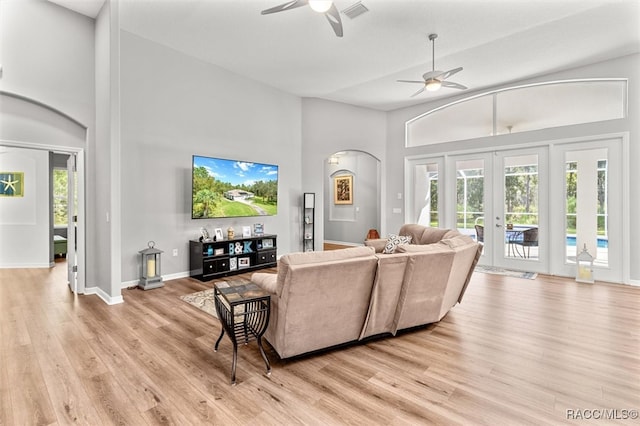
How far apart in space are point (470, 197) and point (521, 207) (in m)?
0.92

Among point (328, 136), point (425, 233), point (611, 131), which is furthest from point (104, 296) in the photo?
point (611, 131)

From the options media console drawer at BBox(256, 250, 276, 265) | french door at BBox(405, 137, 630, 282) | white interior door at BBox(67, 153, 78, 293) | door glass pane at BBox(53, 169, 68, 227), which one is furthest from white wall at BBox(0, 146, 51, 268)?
french door at BBox(405, 137, 630, 282)

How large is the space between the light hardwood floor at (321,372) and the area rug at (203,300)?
109 mm

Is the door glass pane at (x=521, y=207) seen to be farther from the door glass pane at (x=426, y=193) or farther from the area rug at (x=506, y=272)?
the door glass pane at (x=426, y=193)

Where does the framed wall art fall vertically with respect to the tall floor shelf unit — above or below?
above

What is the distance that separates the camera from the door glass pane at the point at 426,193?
23.2ft

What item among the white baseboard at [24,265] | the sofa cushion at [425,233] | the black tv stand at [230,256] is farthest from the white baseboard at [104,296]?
the sofa cushion at [425,233]

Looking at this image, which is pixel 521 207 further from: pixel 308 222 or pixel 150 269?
pixel 150 269

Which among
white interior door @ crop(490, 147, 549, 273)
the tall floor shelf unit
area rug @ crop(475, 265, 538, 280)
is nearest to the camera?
area rug @ crop(475, 265, 538, 280)

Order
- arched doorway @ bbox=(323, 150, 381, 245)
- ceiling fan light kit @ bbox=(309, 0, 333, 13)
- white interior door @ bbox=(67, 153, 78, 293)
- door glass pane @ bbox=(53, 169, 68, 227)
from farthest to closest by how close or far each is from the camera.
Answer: arched doorway @ bbox=(323, 150, 381, 245), door glass pane @ bbox=(53, 169, 68, 227), white interior door @ bbox=(67, 153, 78, 293), ceiling fan light kit @ bbox=(309, 0, 333, 13)

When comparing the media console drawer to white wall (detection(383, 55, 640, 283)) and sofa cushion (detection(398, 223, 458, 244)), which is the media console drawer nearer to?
sofa cushion (detection(398, 223, 458, 244))

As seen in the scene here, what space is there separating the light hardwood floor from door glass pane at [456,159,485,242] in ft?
9.26

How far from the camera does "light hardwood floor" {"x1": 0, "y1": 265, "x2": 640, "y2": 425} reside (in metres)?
1.92

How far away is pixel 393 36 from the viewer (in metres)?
4.40
